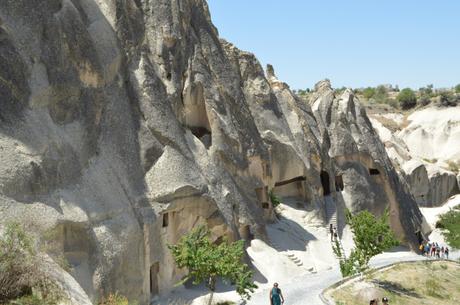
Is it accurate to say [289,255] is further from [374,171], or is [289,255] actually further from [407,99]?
[407,99]

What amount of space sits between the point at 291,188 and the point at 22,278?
23.7 m

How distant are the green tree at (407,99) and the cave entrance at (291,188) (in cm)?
6192

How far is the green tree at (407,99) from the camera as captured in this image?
8956cm

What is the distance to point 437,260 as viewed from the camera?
28.8m

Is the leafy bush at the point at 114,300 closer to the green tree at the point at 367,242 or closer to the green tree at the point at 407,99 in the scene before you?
the green tree at the point at 367,242

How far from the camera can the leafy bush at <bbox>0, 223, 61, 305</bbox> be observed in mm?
10203

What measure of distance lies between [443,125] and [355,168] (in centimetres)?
3857

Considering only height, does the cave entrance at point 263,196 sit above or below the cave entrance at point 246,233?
above

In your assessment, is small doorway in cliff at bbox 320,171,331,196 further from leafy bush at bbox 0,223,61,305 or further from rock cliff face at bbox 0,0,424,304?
leafy bush at bbox 0,223,61,305

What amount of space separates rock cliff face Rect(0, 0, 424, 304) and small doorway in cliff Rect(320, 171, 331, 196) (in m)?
4.45

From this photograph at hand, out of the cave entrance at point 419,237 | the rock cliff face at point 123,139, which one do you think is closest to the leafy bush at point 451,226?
the cave entrance at point 419,237

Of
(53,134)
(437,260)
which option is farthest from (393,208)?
(53,134)

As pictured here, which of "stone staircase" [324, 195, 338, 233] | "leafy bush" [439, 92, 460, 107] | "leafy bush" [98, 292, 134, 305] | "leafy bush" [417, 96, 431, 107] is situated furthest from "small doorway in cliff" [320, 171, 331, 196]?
"leafy bush" [417, 96, 431, 107]

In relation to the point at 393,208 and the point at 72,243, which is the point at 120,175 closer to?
the point at 72,243
